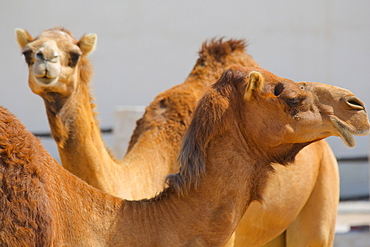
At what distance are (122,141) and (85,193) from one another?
4248mm

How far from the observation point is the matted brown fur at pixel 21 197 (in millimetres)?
2701

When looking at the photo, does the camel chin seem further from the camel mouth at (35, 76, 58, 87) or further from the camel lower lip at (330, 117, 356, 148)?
the camel lower lip at (330, 117, 356, 148)

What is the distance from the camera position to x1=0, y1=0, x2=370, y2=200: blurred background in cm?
942

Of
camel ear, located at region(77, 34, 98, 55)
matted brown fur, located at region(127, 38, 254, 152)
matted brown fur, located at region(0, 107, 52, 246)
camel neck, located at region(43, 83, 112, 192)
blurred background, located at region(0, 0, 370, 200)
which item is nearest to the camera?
matted brown fur, located at region(0, 107, 52, 246)

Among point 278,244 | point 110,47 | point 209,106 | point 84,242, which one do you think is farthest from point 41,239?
point 110,47

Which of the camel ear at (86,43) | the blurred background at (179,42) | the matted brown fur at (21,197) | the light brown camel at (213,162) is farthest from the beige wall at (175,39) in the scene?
the matted brown fur at (21,197)

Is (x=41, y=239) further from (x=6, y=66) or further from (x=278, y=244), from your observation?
(x=6, y=66)

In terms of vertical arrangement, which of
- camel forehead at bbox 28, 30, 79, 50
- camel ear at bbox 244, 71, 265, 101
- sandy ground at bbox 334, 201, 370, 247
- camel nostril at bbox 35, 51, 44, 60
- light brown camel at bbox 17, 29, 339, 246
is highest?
camel ear at bbox 244, 71, 265, 101

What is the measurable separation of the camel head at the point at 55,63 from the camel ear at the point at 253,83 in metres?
1.64

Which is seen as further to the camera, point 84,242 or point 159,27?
point 159,27

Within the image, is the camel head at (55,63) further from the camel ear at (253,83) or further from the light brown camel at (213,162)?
the camel ear at (253,83)

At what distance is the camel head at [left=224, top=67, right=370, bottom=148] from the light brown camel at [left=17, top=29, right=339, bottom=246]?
1.09 m

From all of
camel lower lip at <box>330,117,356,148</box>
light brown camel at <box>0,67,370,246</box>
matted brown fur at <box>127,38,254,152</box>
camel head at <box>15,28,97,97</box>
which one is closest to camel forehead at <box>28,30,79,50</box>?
camel head at <box>15,28,97,97</box>

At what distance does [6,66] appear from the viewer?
941 centimetres
